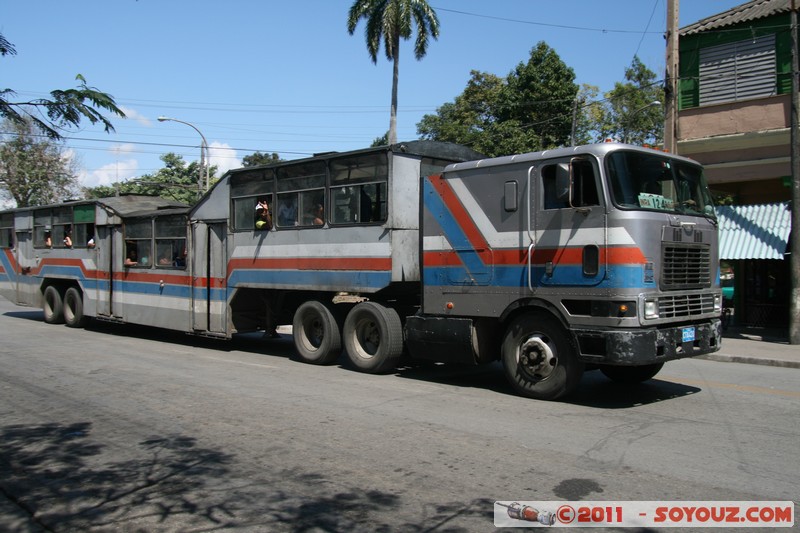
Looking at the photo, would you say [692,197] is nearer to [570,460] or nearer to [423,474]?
[570,460]

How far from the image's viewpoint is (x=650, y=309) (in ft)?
24.5

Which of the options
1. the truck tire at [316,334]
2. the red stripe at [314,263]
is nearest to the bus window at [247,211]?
the red stripe at [314,263]

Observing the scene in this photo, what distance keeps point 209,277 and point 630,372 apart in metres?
8.15

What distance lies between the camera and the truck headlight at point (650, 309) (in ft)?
24.4

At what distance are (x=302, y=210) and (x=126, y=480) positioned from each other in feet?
21.9


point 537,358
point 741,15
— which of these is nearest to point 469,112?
point 741,15

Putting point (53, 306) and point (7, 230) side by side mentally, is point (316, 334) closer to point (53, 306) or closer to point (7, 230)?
point (53, 306)

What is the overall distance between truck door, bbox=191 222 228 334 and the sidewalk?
9380 mm

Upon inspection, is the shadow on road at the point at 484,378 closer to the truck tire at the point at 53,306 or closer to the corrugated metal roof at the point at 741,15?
the truck tire at the point at 53,306

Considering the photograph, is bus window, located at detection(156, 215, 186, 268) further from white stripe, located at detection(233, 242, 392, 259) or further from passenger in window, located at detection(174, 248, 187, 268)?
white stripe, located at detection(233, 242, 392, 259)

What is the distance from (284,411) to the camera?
7.58m

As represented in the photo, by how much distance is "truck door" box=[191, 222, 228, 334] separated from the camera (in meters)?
12.9

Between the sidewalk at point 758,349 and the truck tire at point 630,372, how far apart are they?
4.23m

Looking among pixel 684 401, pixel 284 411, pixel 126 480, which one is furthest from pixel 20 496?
pixel 684 401
